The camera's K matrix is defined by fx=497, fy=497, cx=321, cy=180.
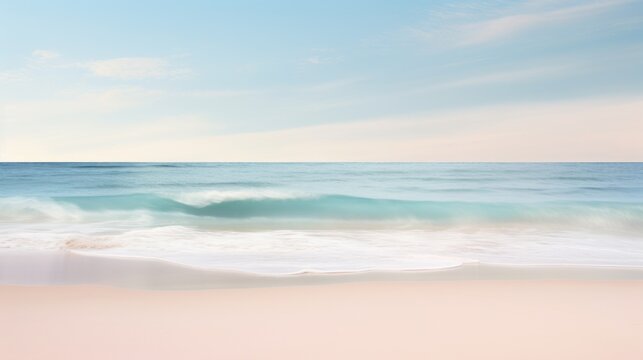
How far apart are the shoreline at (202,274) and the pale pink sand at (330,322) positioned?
325 millimetres

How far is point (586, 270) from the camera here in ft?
18.9

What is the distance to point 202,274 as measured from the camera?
17.1ft

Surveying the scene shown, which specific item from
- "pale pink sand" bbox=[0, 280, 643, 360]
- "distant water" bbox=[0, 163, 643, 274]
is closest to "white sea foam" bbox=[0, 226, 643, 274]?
"distant water" bbox=[0, 163, 643, 274]

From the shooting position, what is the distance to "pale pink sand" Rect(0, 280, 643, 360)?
3.04 metres

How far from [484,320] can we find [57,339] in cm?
291

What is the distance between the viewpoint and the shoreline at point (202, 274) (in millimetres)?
4824

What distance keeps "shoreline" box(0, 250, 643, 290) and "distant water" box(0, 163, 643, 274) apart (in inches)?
13.7

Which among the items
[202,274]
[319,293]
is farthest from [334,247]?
[319,293]

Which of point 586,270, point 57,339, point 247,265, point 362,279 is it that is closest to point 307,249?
point 247,265

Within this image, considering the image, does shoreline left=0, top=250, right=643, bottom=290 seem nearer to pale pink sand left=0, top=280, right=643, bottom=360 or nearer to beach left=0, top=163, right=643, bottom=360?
beach left=0, top=163, right=643, bottom=360

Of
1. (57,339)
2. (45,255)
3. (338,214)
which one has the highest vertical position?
(338,214)

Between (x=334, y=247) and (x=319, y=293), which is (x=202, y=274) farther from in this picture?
(x=334, y=247)

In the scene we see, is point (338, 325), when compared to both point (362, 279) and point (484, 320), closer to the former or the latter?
point (484, 320)

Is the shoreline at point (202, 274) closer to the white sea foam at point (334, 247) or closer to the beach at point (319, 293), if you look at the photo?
the beach at point (319, 293)
